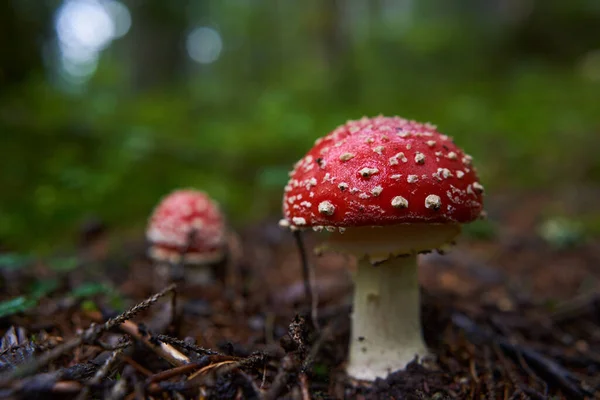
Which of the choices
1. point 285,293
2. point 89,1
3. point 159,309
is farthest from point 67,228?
point 89,1

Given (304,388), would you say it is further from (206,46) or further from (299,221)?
(206,46)

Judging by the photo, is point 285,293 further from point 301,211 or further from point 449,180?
point 449,180

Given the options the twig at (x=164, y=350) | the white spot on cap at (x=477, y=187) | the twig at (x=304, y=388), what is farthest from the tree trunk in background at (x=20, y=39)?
the white spot on cap at (x=477, y=187)

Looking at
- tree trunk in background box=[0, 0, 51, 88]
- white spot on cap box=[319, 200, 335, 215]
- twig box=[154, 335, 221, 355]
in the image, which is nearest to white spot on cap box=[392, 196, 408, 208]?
white spot on cap box=[319, 200, 335, 215]

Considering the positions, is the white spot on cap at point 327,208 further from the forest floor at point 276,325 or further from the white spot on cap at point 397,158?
the forest floor at point 276,325

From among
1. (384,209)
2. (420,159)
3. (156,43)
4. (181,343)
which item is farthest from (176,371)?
(156,43)

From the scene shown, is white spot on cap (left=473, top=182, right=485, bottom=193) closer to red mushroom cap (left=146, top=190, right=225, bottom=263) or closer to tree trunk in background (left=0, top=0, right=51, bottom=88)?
red mushroom cap (left=146, top=190, right=225, bottom=263)

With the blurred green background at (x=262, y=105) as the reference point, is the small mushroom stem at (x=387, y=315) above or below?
below
